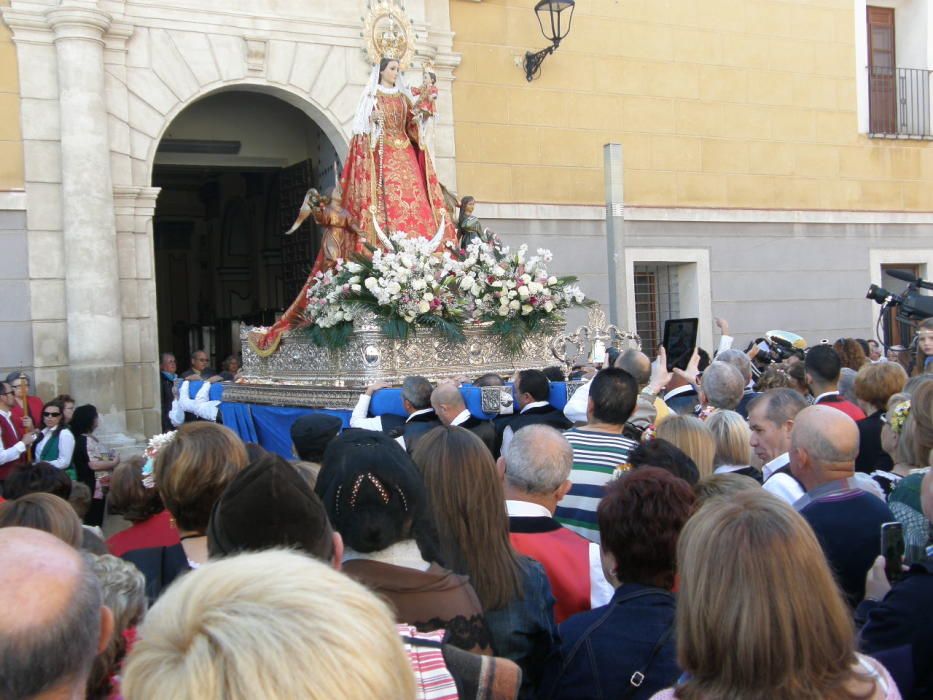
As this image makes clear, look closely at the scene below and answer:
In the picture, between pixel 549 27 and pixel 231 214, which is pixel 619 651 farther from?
pixel 231 214

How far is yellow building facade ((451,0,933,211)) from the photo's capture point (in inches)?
449

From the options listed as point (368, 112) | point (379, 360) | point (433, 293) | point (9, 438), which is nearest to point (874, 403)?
point (433, 293)

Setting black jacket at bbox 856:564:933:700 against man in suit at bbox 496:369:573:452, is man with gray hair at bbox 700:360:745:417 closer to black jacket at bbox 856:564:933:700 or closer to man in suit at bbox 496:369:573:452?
man in suit at bbox 496:369:573:452

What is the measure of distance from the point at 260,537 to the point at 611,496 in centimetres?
91

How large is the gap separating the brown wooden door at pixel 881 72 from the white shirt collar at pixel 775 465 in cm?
1165

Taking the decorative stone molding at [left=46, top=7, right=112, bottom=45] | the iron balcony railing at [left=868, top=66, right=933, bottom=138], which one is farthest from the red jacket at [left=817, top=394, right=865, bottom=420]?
the iron balcony railing at [left=868, top=66, right=933, bottom=138]

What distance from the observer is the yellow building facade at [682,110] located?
11.4 m

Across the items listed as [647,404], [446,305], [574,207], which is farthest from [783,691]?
[574,207]

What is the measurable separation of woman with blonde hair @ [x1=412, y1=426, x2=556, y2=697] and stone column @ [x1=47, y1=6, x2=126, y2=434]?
7.22m

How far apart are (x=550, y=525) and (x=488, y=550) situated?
0.47 metres

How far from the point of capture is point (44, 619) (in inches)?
49.9

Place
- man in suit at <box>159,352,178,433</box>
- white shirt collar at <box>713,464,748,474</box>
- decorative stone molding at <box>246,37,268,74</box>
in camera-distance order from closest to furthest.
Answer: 1. white shirt collar at <box>713,464,748,474</box>
2. decorative stone molding at <box>246,37,268,74</box>
3. man in suit at <box>159,352,178,433</box>

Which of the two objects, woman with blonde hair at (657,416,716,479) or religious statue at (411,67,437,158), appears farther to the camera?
religious statue at (411,67,437,158)

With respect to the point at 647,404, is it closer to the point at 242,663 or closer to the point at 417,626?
the point at 417,626
